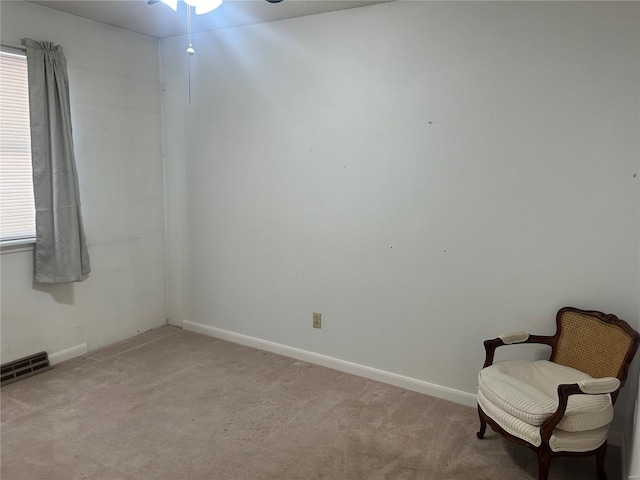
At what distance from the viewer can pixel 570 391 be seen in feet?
6.15

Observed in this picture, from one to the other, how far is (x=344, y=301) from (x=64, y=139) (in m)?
2.26

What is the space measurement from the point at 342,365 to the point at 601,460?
1636mm

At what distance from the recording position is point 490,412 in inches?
84.5

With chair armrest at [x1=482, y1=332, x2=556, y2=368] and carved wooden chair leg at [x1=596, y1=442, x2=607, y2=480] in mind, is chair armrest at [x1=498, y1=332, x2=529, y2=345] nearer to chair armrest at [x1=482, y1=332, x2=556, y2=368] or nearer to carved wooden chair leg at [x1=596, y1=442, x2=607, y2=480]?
chair armrest at [x1=482, y1=332, x2=556, y2=368]

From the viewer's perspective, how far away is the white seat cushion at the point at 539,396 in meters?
1.95

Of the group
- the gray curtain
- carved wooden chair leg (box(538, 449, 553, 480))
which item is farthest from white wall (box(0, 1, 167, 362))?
carved wooden chair leg (box(538, 449, 553, 480))

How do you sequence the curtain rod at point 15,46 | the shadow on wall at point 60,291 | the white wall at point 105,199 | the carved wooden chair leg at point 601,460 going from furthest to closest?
the shadow on wall at point 60,291 → the white wall at point 105,199 → the curtain rod at point 15,46 → the carved wooden chair leg at point 601,460

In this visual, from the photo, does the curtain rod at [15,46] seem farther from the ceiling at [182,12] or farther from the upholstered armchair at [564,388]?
the upholstered armchair at [564,388]

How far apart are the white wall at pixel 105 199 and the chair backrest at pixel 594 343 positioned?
3201mm

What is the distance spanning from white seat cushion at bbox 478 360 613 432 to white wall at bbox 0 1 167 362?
9.49ft

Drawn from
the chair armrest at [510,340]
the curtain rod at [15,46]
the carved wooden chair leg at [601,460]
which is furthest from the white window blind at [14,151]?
the carved wooden chair leg at [601,460]

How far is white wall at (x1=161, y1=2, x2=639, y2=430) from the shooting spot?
91.4 inches

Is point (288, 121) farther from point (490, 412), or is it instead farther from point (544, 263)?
point (490, 412)

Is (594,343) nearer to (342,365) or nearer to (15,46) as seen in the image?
(342,365)
